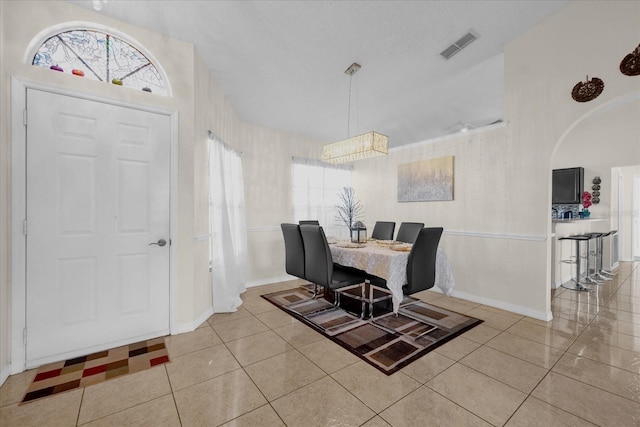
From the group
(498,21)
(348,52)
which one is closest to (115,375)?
(348,52)

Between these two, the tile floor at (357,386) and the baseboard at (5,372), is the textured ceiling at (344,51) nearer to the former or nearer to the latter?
the baseboard at (5,372)

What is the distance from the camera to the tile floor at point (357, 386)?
1.53m

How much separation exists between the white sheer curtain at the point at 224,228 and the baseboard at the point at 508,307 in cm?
310

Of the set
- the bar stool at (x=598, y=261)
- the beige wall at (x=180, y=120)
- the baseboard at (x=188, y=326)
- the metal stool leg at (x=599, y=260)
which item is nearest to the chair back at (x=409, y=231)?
the beige wall at (x=180, y=120)

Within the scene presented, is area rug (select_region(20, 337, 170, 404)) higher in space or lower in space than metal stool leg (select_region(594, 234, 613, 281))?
lower

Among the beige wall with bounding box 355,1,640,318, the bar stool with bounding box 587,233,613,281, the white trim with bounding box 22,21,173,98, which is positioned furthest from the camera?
the bar stool with bounding box 587,233,613,281

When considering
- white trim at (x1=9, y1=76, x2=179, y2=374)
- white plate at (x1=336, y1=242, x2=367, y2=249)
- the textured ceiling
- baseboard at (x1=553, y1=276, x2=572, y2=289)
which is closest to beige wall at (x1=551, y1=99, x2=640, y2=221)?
baseboard at (x1=553, y1=276, x2=572, y2=289)

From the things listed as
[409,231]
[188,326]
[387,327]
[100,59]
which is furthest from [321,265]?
[100,59]

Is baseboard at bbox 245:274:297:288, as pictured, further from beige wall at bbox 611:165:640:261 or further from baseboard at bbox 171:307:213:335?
beige wall at bbox 611:165:640:261

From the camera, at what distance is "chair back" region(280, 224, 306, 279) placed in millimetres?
3242

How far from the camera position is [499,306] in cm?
329

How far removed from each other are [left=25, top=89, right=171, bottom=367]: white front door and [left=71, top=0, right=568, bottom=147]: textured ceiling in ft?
3.28

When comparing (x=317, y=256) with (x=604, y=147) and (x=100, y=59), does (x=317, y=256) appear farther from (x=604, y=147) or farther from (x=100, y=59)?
(x=604, y=147)

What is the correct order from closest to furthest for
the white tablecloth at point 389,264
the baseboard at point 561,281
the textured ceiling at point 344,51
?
the textured ceiling at point 344,51, the white tablecloth at point 389,264, the baseboard at point 561,281
